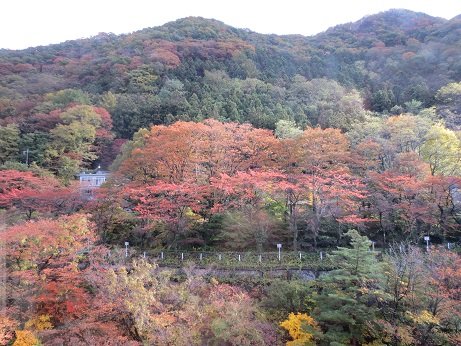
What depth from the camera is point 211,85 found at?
44812 millimetres

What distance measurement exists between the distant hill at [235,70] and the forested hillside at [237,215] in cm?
38

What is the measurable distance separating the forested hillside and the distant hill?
380mm

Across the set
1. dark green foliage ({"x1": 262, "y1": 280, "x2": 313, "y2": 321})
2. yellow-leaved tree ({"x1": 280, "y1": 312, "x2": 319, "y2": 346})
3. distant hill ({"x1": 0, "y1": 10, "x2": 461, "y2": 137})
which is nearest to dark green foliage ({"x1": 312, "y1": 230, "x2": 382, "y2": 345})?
yellow-leaved tree ({"x1": 280, "y1": 312, "x2": 319, "y2": 346})

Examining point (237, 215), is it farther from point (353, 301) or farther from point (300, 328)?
point (353, 301)

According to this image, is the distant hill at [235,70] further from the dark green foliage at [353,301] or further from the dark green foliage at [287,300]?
the dark green foliage at [353,301]

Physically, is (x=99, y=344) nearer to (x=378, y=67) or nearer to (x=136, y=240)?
(x=136, y=240)

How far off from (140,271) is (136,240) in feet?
28.5

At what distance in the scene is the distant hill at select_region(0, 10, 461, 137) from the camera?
39344 mm

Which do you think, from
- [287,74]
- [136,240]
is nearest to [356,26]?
[287,74]

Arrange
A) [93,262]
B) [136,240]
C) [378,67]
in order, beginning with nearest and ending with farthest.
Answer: [93,262]
[136,240]
[378,67]

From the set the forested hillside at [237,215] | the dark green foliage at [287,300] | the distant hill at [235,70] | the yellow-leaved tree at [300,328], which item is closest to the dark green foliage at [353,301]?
the forested hillside at [237,215]

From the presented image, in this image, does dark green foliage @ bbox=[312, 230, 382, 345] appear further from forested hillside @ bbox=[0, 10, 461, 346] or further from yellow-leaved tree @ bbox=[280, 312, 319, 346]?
yellow-leaved tree @ bbox=[280, 312, 319, 346]

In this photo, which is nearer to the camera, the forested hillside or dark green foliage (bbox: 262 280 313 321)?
the forested hillside

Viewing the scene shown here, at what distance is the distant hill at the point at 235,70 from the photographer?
39.3 meters
